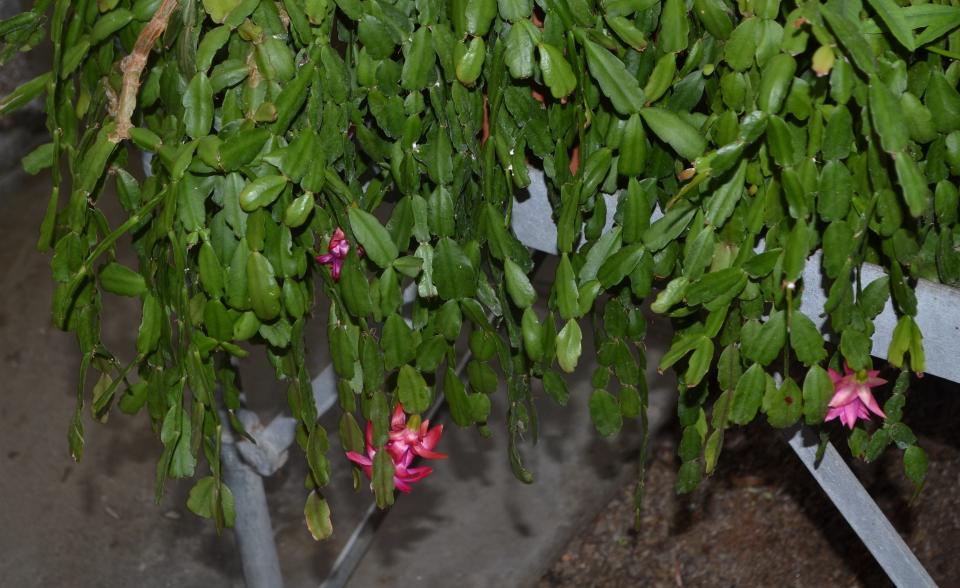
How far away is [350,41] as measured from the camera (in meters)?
0.96

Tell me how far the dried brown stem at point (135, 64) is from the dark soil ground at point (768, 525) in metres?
1.55

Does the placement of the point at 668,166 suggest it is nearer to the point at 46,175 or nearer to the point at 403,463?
the point at 403,463

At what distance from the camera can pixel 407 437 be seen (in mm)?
1021

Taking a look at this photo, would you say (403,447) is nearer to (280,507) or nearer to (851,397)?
(851,397)

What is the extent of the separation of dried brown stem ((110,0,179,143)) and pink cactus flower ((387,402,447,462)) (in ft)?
1.03

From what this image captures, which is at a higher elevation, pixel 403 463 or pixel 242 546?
pixel 403 463

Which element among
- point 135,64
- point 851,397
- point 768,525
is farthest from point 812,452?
point 768,525

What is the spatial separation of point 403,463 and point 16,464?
1.89m

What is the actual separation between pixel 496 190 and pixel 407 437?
233 mm

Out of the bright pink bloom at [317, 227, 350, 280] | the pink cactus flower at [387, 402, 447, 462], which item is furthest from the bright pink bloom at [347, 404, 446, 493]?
the bright pink bloom at [317, 227, 350, 280]

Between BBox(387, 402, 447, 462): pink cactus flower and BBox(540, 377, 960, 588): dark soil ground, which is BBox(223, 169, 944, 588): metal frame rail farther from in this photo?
BBox(540, 377, 960, 588): dark soil ground

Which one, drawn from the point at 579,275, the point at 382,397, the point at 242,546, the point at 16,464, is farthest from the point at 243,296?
the point at 16,464

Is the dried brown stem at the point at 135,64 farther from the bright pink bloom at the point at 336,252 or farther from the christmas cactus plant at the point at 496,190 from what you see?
the bright pink bloom at the point at 336,252

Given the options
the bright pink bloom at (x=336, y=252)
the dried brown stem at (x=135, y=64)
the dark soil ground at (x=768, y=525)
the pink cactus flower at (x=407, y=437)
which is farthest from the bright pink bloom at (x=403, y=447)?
the dark soil ground at (x=768, y=525)
